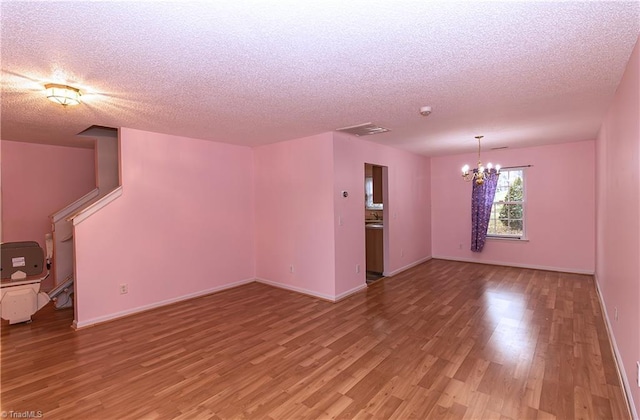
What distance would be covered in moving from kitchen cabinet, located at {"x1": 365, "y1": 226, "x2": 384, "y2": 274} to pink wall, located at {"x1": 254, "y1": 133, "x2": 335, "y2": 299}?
169 cm

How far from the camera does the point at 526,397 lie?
2.12 metres

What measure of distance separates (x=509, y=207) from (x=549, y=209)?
2.18ft

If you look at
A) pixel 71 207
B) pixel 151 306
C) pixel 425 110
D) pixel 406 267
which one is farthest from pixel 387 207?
pixel 71 207

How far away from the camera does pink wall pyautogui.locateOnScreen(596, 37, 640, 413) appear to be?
6.29ft

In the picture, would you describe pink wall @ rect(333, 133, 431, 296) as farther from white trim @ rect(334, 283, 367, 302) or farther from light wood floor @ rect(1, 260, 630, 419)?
light wood floor @ rect(1, 260, 630, 419)

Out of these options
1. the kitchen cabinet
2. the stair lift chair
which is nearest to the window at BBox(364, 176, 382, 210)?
the kitchen cabinet

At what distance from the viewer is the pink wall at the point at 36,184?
4504 millimetres

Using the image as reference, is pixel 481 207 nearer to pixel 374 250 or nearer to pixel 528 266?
pixel 528 266

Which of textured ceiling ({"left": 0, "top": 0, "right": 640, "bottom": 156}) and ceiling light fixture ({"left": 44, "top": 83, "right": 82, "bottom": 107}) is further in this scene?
ceiling light fixture ({"left": 44, "top": 83, "right": 82, "bottom": 107})

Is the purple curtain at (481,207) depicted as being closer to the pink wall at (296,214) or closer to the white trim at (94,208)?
the pink wall at (296,214)

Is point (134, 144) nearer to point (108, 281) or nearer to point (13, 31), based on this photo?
point (108, 281)

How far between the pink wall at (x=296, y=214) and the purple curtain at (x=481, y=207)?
371 centimetres

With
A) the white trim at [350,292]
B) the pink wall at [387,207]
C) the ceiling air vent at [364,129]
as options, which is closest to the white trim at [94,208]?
the pink wall at [387,207]

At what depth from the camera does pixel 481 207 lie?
6184 millimetres
